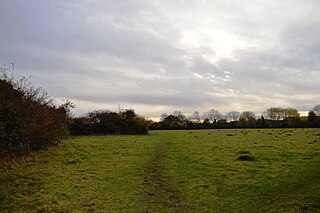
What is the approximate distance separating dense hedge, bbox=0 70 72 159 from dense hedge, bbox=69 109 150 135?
34233mm

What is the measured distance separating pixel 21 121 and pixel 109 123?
45511 millimetres

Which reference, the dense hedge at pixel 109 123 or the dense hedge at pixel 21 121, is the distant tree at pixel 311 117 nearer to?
the dense hedge at pixel 109 123

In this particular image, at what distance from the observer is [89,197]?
1235 cm

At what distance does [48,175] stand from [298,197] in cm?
1364

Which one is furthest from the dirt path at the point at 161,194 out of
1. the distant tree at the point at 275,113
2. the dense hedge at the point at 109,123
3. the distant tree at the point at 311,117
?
the distant tree at the point at 275,113

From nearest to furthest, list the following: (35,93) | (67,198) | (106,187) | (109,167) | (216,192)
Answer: (67,198), (216,192), (106,187), (109,167), (35,93)

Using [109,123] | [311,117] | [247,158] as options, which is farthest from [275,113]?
[247,158]

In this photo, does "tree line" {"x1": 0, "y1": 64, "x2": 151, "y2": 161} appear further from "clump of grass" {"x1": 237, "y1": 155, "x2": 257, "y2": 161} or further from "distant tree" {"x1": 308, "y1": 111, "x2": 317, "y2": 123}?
"distant tree" {"x1": 308, "y1": 111, "x2": 317, "y2": 123}

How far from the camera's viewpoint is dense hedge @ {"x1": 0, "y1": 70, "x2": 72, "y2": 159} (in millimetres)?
20562

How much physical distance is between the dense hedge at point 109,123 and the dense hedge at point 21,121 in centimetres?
3423

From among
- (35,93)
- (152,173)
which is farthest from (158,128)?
(152,173)

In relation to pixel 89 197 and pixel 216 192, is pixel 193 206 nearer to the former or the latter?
pixel 216 192

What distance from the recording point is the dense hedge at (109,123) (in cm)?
6459

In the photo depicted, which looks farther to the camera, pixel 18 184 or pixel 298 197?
pixel 18 184
